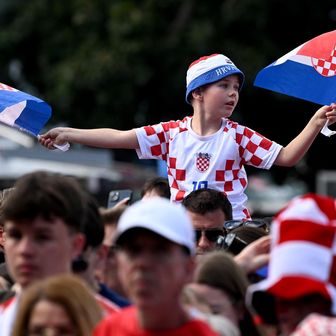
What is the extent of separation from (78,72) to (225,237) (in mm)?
17709

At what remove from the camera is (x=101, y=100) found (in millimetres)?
25203

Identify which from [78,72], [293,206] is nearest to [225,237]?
[293,206]

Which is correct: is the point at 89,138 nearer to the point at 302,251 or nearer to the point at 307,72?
the point at 307,72

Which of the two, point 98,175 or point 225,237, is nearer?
point 225,237

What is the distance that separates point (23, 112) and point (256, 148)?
1.84 m

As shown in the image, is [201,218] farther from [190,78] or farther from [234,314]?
[234,314]

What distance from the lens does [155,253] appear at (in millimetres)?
5160

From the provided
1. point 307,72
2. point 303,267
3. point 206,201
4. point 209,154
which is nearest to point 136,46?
point 307,72

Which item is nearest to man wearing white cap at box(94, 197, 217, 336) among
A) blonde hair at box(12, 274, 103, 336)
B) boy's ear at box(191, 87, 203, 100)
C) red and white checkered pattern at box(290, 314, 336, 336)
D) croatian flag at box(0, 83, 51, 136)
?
blonde hair at box(12, 274, 103, 336)

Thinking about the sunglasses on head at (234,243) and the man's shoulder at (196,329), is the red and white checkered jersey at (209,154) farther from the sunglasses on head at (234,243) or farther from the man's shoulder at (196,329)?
the man's shoulder at (196,329)

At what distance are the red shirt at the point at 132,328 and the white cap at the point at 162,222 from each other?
0.87 feet

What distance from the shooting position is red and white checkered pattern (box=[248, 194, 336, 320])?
5.26 meters

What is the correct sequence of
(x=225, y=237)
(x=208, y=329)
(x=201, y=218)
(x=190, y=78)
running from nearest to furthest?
(x=208, y=329)
(x=225, y=237)
(x=201, y=218)
(x=190, y=78)

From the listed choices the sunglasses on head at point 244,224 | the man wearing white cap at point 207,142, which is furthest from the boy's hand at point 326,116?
the sunglasses on head at point 244,224
